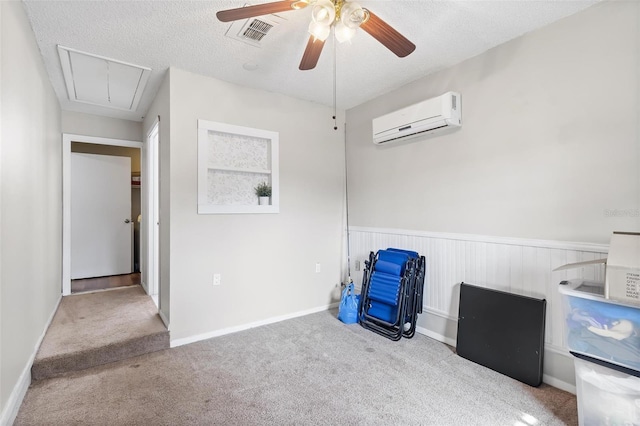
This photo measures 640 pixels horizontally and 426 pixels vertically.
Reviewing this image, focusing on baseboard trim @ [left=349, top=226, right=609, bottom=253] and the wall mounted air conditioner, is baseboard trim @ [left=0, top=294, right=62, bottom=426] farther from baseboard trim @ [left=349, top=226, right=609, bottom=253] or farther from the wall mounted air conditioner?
the wall mounted air conditioner

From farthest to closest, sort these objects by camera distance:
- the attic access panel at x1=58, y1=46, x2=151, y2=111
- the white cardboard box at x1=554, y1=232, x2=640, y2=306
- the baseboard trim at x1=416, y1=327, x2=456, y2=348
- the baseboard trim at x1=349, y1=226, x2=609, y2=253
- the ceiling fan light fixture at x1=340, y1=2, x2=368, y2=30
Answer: the baseboard trim at x1=416, y1=327, x2=456, y2=348 < the attic access panel at x1=58, y1=46, x2=151, y2=111 < the baseboard trim at x1=349, y1=226, x2=609, y2=253 < the ceiling fan light fixture at x1=340, y1=2, x2=368, y2=30 < the white cardboard box at x1=554, y1=232, x2=640, y2=306

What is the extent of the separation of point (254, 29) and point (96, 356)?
110 inches

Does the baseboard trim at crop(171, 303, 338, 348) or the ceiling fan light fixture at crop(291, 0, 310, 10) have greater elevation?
the ceiling fan light fixture at crop(291, 0, 310, 10)

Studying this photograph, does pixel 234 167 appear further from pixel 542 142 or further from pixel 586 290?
pixel 586 290

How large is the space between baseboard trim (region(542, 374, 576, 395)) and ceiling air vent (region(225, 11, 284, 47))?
3.09 meters

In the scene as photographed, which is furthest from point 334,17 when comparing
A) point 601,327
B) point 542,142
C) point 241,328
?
point 241,328

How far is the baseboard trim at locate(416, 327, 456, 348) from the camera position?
9.29 ft

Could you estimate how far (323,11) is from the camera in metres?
1.61

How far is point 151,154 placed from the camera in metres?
4.11

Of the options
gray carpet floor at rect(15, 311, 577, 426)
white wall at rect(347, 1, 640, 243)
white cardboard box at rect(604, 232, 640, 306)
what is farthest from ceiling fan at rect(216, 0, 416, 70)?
gray carpet floor at rect(15, 311, 577, 426)

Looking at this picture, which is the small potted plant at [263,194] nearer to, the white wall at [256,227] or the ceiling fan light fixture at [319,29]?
the white wall at [256,227]

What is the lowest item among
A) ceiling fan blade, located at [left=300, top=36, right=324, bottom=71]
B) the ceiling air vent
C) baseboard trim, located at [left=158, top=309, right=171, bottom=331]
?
baseboard trim, located at [left=158, top=309, right=171, bottom=331]

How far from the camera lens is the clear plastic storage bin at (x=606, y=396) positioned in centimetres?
155

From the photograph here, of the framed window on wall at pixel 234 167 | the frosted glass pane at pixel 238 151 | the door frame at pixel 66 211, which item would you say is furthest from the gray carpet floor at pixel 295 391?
the door frame at pixel 66 211
